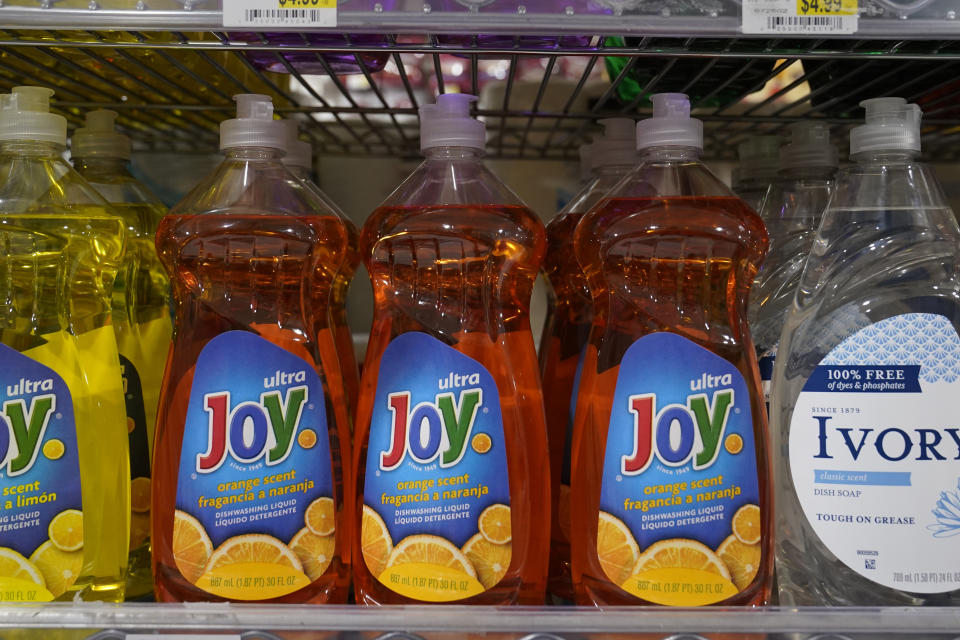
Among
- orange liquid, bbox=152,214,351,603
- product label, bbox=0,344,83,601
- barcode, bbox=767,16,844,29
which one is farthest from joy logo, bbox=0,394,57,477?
barcode, bbox=767,16,844,29

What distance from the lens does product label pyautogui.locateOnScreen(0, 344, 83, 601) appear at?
30.9 inches

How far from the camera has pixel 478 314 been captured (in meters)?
0.85

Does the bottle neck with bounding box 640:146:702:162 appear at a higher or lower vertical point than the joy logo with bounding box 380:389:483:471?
higher

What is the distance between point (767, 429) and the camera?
2.75 ft

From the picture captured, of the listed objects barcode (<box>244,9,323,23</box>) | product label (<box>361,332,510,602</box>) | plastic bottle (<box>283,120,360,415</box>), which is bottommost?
product label (<box>361,332,510,602</box>)

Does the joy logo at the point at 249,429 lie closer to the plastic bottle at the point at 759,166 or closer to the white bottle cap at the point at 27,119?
the white bottle cap at the point at 27,119

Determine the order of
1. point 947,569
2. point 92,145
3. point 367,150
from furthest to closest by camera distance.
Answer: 1. point 367,150
2. point 92,145
3. point 947,569

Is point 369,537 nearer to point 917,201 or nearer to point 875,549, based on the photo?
point 875,549

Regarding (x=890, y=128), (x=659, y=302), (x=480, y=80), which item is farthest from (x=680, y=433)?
(x=480, y=80)

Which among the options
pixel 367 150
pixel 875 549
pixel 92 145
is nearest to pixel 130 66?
pixel 92 145

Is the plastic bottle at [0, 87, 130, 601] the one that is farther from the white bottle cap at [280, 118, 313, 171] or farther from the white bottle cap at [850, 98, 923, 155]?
the white bottle cap at [850, 98, 923, 155]

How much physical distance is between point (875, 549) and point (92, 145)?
1094 mm

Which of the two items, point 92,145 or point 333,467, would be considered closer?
point 333,467

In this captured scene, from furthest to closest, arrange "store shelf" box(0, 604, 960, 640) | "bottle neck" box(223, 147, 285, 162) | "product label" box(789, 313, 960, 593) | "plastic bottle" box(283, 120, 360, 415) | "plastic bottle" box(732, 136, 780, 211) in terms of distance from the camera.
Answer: "plastic bottle" box(732, 136, 780, 211)
"plastic bottle" box(283, 120, 360, 415)
"bottle neck" box(223, 147, 285, 162)
"product label" box(789, 313, 960, 593)
"store shelf" box(0, 604, 960, 640)
